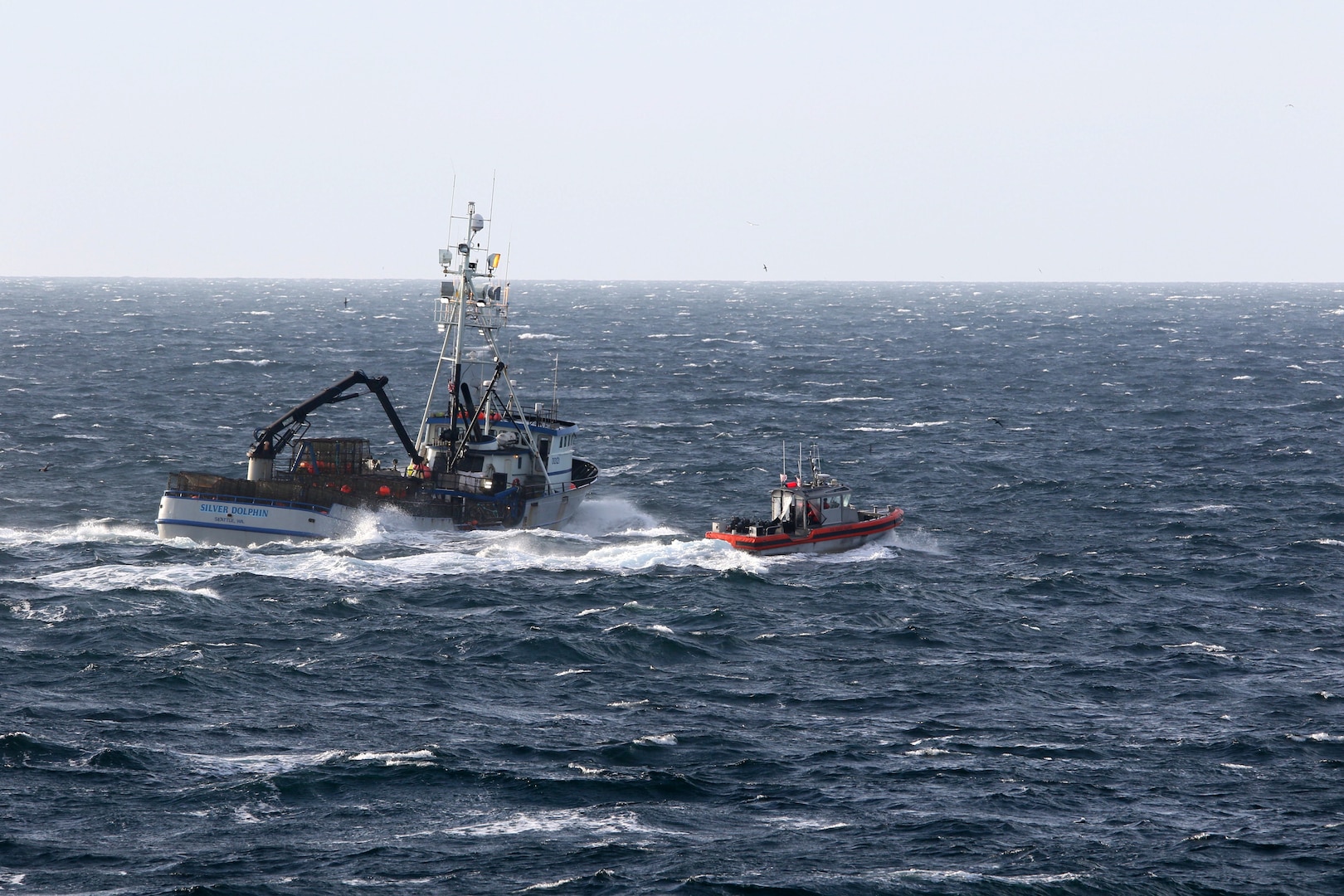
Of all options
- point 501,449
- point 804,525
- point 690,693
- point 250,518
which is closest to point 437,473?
point 501,449

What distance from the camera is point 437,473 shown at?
66.4 meters

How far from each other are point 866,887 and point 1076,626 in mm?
23776

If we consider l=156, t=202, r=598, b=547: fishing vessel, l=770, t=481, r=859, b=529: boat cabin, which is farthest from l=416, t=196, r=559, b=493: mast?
l=770, t=481, r=859, b=529: boat cabin

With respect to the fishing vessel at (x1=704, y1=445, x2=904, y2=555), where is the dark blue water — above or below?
below

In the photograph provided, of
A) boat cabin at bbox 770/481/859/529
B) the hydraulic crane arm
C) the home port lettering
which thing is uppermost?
the hydraulic crane arm

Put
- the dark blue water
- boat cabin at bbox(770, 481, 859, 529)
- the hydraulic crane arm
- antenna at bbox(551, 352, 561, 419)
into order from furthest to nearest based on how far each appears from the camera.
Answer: antenna at bbox(551, 352, 561, 419) → the hydraulic crane arm → boat cabin at bbox(770, 481, 859, 529) → the dark blue water

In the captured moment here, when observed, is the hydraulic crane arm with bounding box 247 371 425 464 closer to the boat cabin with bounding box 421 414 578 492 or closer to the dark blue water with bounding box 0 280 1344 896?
the boat cabin with bounding box 421 414 578 492

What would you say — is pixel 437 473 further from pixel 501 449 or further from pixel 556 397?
pixel 556 397

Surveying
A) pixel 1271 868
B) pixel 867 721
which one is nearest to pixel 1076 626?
pixel 867 721

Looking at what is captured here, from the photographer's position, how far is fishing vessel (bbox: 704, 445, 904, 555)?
6078cm

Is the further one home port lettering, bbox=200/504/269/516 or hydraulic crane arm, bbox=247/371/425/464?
hydraulic crane arm, bbox=247/371/425/464

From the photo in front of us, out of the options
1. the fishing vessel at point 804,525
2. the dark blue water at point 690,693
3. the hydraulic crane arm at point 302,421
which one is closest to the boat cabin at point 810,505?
the fishing vessel at point 804,525

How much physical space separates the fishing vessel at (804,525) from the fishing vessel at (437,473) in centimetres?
971

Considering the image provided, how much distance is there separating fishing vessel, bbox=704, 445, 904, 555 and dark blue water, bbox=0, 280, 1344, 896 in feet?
4.12
